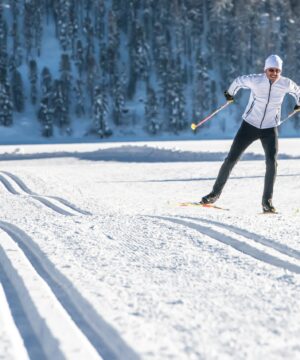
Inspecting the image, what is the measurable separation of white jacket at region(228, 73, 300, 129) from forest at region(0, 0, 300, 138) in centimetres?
5588

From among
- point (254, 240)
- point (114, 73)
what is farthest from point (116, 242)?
point (114, 73)

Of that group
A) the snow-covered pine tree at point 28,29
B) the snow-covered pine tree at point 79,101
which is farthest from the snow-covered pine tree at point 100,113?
the snow-covered pine tree at point 28,29

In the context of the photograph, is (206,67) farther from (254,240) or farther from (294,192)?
(254,240)

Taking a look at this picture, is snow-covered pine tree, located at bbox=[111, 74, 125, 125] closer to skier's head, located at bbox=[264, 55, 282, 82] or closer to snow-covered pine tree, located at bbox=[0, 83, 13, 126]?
snow-covered pine tree, located at bbox=[0, 83, 13, 126]

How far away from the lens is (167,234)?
505 centimetres

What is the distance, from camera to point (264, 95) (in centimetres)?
740

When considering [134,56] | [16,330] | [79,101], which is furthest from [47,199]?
[134,56]

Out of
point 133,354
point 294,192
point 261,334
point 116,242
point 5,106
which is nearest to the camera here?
point 133,354

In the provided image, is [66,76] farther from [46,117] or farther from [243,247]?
[243,247]

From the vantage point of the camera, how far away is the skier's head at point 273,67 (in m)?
7.05

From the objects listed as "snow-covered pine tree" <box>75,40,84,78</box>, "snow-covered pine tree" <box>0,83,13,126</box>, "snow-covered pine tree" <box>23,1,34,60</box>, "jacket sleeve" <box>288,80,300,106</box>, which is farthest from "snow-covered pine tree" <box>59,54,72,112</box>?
"jacket sleeve" <box>288,80,300,106</box>

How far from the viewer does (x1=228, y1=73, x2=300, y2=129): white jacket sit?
732 cm

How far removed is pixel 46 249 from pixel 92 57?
69.6 meters

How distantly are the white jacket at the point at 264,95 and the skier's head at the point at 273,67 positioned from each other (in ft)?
0.21
